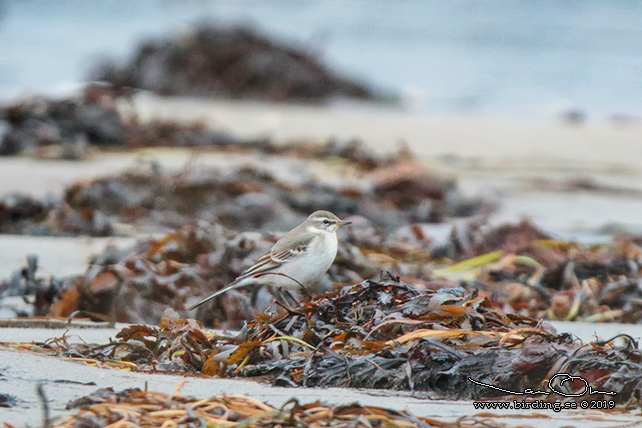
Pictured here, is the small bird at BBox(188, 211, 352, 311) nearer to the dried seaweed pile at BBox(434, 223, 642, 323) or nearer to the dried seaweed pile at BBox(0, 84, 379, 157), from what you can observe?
the dried seaweed pile at BBox(434, 223, 642, 323)

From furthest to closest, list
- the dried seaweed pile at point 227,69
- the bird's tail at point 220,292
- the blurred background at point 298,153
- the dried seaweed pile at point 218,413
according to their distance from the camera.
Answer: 1. the dried seaweed pile at point 227,69
2. the blurred background at point 298,153
3. the bird's tail at point 220,292
4. the dried seaweed pile at point 218,413

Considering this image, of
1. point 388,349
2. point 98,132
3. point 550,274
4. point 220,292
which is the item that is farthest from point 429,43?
point 388,349

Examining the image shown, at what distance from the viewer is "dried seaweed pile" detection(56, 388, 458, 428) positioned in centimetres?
216

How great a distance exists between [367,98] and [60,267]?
11387 millimetres

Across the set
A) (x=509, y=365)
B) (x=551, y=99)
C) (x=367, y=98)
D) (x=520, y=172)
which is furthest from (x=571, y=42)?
(x=509, y=365)

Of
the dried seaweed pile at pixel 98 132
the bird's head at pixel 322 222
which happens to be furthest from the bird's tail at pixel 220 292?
the dried seaweed pile at pixel 98 132

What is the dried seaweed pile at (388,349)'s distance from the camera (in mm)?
2578

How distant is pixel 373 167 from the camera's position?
7914 millimetres

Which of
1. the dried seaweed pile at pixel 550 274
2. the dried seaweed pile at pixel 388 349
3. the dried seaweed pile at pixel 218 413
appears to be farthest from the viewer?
the dried seaweed pile at pixel 550 274

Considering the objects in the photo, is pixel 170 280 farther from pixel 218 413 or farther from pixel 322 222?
pixel 218 413

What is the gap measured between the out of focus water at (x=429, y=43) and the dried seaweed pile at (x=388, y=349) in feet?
40.5

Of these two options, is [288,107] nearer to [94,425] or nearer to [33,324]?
[33,324]

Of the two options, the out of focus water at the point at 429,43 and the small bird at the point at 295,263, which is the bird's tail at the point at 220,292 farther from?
the out of focus water at the point at 429,43

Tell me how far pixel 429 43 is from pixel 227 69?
10.5m
